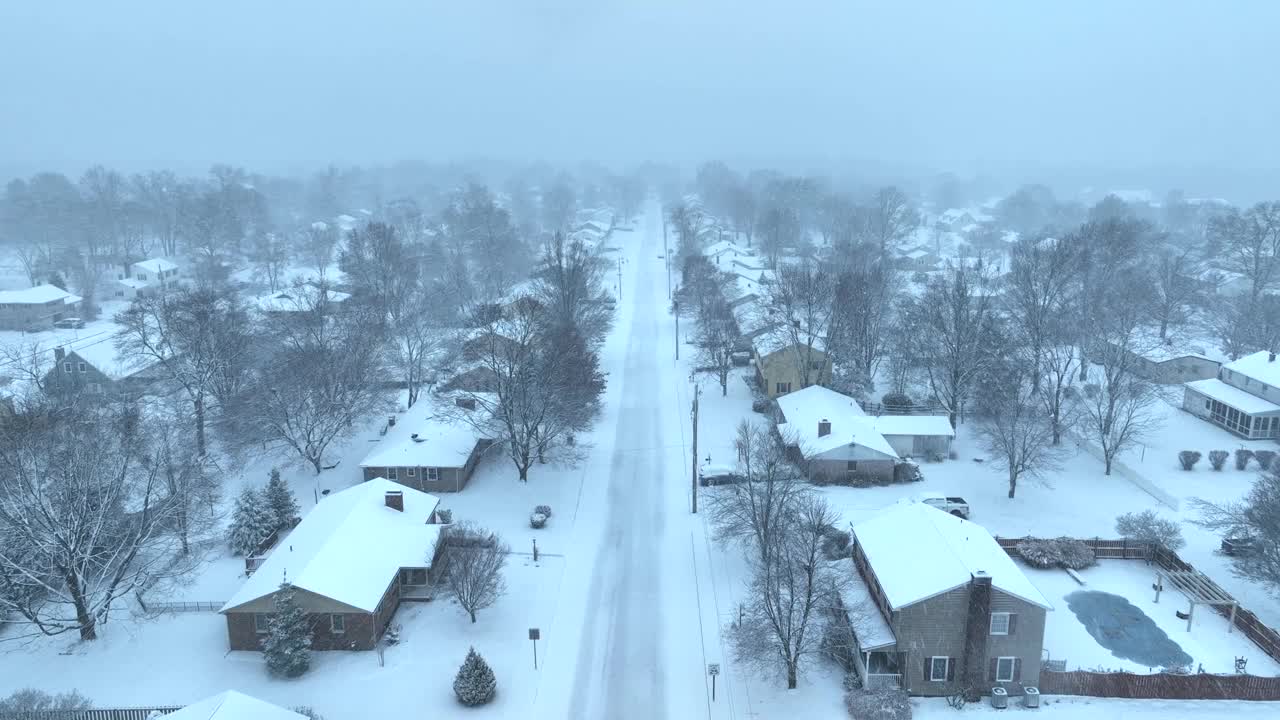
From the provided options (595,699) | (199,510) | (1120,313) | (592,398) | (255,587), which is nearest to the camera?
(595,699)

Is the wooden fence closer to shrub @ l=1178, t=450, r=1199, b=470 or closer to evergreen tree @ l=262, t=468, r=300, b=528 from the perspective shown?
shrub @ l=1178, t=450, r=1199, b=470

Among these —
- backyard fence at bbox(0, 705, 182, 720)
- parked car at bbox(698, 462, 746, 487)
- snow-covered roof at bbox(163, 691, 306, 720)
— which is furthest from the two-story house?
backyard fence at bbox(0, 705, 182, 720)

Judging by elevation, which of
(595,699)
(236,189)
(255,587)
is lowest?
(595,699)

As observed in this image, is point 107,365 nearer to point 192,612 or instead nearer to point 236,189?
point 192,612

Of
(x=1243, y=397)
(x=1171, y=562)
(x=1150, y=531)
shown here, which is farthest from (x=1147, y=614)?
(x=1243, y=397)

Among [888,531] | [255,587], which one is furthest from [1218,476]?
[255,587]

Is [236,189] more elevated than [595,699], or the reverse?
[236,189]

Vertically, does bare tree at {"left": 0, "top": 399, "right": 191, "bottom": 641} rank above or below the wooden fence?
above

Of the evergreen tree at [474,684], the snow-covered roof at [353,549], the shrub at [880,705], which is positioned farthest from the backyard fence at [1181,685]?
the snow-covered roof at [353,549]
